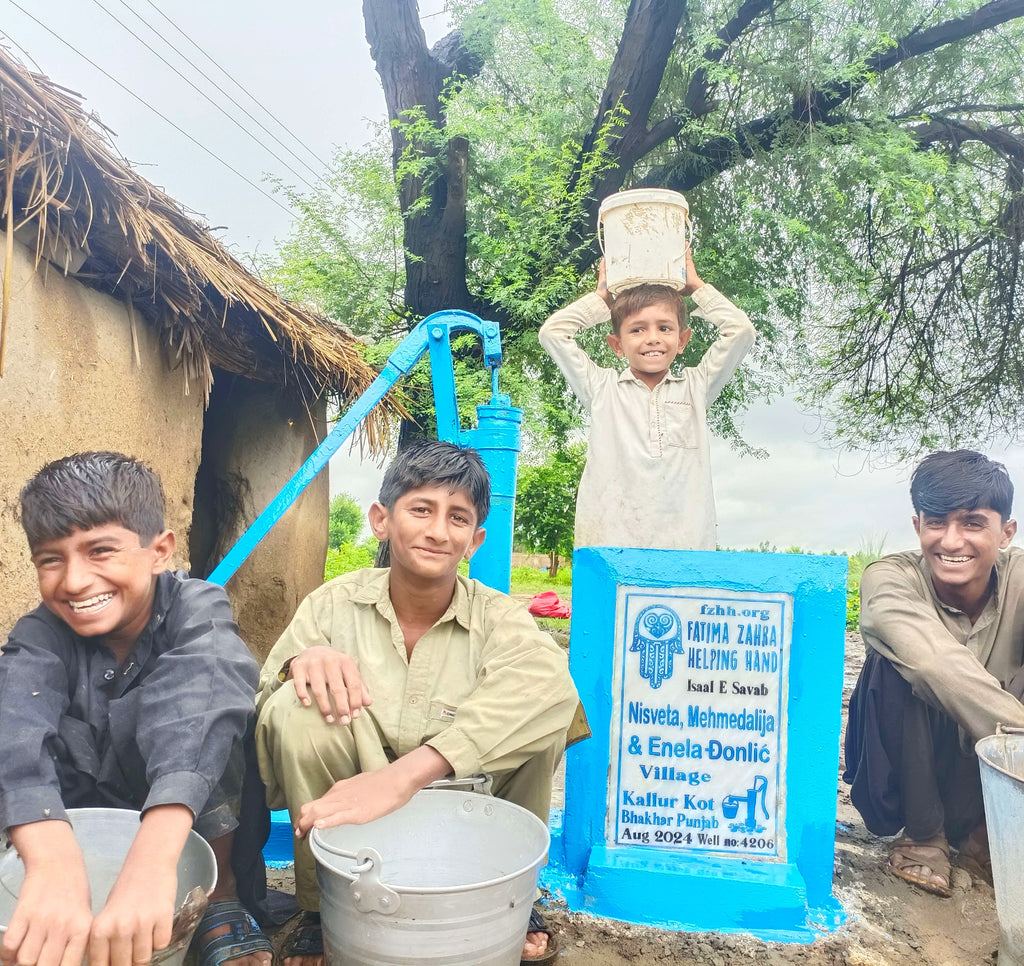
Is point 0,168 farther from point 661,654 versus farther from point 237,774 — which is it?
point 661,654

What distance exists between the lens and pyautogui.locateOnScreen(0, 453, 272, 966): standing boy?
1.40 m

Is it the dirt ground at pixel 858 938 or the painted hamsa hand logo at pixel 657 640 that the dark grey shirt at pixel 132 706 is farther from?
the painted hamsa hand logo at pixel 657 640

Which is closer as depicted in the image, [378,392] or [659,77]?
[378,392]

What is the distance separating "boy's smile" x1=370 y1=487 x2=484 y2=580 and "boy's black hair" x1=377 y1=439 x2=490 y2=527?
2 centimetres

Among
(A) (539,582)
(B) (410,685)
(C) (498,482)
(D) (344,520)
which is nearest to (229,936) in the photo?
(B) (410,685)

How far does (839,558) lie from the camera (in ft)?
7.07

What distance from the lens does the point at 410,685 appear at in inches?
75.1

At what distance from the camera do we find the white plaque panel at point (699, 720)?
2201 millimetres

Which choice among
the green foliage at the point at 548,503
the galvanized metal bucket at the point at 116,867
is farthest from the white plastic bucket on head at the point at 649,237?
the green foliage at the point at 548,503

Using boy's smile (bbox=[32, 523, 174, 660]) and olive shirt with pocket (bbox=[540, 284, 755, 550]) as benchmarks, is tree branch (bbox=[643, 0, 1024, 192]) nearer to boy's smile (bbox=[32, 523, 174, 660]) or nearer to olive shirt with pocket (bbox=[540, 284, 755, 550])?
olive shirt with pocket (bbox=[540, 284, 755, 550])

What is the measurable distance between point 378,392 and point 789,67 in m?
5.58

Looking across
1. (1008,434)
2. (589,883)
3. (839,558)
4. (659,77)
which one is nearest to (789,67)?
(659,77)

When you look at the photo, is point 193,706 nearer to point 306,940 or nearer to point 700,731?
point 306,940

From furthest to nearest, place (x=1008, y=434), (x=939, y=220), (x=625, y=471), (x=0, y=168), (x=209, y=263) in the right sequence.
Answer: (x=1008, y=434)
(x=939, y=220)
(x=209, y=263)
(x=625, y=471)
(x=0, y=168)
